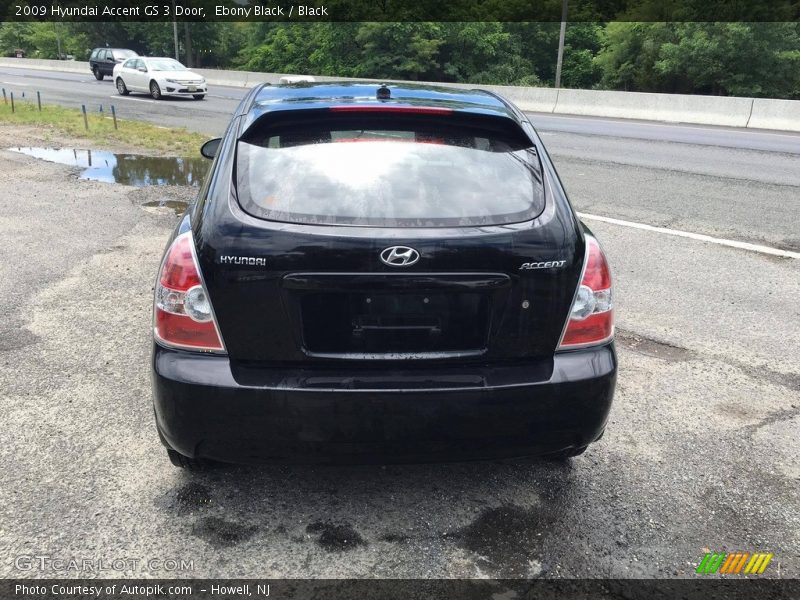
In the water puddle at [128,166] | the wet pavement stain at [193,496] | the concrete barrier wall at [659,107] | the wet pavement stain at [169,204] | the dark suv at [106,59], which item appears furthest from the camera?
the dark suv at [106,59]

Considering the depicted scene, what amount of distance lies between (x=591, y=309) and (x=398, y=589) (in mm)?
1297

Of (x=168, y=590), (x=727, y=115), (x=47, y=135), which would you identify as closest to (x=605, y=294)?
(x=168, y=590)

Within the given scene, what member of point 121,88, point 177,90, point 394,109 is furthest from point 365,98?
point 121,88

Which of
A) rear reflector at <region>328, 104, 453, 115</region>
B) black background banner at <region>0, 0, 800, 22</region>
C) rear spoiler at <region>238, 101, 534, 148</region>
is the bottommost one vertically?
rear spoiler at <region>238, 101, 534, 148</region>

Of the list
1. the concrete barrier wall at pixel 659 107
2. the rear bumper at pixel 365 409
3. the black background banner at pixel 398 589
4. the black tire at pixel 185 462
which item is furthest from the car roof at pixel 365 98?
the concrete barrier wall at pixel 659 107

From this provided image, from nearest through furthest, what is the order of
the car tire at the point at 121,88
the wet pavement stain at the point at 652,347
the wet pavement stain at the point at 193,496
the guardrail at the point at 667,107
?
the wet pavement stain at the point at 193,496
the wet pavement stain at the point at 652,347
the guardrail at the point at 667,107
the car tire at the point at 121,88

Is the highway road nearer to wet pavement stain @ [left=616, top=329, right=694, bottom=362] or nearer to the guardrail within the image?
the guardrail

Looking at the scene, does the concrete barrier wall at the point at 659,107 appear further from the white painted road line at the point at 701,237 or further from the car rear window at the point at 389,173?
the car rear window at the point at 389,173

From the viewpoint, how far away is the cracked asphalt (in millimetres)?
2648

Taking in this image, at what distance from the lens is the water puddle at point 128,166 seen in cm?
1034

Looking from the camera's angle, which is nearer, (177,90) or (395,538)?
(395,538)

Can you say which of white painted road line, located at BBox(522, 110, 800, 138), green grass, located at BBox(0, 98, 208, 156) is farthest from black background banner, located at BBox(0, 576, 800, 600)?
white painted road line, located at BBox(522, 110, 800, 138)

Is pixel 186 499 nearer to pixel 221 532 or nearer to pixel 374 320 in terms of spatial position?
pixel 221 532

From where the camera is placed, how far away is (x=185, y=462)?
2988mm
